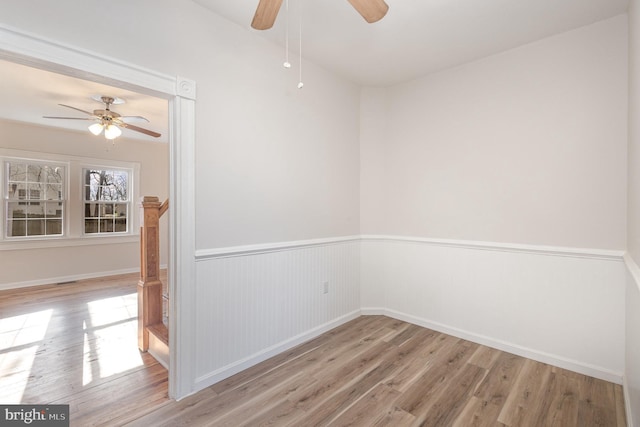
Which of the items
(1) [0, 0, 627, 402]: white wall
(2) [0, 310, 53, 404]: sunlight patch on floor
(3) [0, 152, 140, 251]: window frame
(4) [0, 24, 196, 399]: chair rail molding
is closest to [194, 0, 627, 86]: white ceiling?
(1) [0, 0, 627, 402]: white wall

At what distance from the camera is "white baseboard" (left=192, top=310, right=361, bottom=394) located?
2.06 m

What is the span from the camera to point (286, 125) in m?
2.59

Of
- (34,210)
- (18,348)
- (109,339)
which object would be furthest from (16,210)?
(109,339)

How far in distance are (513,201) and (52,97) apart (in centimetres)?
521

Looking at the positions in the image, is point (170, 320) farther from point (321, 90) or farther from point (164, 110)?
point (164, 110)

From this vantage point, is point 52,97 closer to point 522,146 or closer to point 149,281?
point 149,281

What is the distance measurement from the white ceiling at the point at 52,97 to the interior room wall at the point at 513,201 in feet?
8.88

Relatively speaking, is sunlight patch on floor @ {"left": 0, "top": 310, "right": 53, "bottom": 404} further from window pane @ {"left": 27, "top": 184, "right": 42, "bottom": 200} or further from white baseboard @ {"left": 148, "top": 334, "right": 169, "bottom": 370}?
window pane @ {"left": 27, "top": 184, "right": 42, "bottom": 200}

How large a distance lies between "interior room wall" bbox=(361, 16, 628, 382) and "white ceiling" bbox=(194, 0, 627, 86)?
7.6 inches

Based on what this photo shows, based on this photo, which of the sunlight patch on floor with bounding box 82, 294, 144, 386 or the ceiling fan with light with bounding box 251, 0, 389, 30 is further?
the sunlight patch on floor with bounding box 82, 294, 144, 386

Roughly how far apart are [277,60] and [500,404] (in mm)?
3044

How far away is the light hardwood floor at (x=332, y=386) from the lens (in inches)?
69.2

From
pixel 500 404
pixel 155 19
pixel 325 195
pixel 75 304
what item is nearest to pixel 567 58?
pixel 325 195

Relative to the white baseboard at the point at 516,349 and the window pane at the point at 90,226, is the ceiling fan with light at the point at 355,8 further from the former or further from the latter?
the window pane at the point at 90,226
